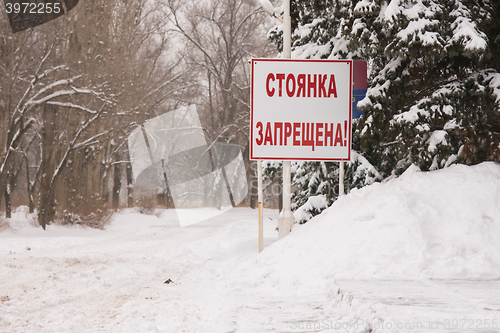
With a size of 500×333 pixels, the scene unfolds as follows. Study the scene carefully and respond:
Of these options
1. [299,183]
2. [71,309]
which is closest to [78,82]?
[299,183]

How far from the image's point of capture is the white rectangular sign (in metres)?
8.63

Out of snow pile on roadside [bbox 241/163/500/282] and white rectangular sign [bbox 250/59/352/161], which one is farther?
white rectangular sign [bbox 250/59/352/161]

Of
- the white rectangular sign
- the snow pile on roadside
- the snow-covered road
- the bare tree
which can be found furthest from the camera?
the bare tree

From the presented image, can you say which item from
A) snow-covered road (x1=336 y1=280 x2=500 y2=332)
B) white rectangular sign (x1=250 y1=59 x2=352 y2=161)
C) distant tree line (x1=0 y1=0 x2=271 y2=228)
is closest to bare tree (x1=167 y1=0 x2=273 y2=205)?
distant tree line (x1=0 y1=0 x2=271 y2=228)

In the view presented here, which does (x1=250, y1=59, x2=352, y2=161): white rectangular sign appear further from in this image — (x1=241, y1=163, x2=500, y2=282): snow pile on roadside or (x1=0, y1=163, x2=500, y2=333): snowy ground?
(x1=241, y1=163, x2=500, y2=282): snow pile on roadside

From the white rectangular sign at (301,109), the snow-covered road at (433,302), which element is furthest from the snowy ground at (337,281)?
the white rectangular sign at (301,109)

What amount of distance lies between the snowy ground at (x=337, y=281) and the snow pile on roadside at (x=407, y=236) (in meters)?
0.02

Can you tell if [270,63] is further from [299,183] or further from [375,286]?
[375,286]

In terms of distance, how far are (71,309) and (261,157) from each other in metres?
4.36

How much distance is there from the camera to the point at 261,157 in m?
8.71

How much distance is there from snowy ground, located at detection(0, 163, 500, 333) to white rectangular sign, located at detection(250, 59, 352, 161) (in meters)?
1.47

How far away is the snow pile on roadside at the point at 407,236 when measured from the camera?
5.48 metres

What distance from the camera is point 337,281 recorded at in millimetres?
5434

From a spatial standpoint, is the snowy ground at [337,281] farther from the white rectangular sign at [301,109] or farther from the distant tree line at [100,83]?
the distant tree line at [100,83]
